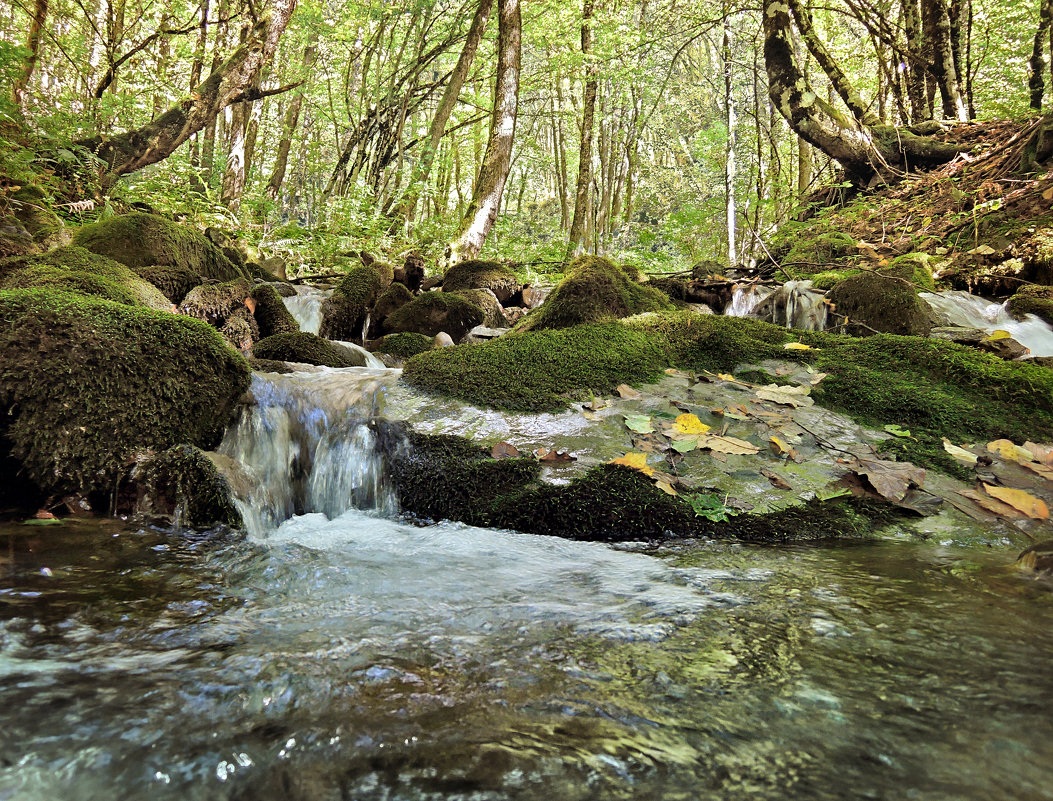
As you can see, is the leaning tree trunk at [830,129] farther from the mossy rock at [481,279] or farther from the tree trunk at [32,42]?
the tree trunk at [32,42]

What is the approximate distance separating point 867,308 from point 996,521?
3.90 meters

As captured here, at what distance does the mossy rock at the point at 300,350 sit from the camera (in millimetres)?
5551

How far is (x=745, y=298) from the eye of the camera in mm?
7727

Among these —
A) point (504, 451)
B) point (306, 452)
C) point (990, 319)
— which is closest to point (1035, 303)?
point (990, 319)

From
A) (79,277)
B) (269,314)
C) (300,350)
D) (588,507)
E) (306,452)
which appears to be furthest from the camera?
(269,314)

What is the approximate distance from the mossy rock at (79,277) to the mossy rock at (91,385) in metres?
1.31

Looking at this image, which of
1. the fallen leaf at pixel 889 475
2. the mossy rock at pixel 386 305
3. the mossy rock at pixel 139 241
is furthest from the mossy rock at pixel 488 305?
the fallen leaf at pixel 889 475

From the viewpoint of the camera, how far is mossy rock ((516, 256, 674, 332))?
→ 4824mm

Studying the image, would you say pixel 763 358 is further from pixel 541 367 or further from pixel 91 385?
pixel 91 385

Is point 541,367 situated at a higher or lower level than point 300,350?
lower

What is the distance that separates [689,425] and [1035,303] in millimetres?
5742

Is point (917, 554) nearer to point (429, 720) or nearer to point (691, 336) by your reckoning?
point (429, 720)

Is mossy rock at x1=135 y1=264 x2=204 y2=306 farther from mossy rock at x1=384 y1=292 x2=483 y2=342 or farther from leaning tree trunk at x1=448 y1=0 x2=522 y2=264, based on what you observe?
leaning tree trunk at x1=448 y1=0 x2=522 y2=264

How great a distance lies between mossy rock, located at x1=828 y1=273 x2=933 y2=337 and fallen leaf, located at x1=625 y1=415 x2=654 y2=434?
137 inches
